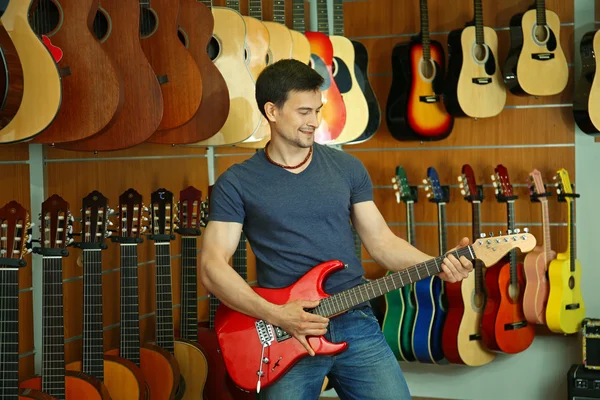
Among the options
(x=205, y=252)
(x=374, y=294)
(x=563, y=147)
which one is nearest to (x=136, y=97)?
(x=205, y=252)

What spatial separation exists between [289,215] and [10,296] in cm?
91

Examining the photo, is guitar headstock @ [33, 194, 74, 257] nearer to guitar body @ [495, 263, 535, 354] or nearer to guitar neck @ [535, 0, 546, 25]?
guitar body @ [495, 263, 535, 354]

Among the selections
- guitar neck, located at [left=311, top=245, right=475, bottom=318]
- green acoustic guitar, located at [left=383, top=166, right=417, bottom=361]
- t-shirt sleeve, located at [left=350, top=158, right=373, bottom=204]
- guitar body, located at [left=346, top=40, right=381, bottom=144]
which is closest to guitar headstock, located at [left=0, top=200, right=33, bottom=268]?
guitar neck, located at [left=311, top=245, right=475, bottom=318]

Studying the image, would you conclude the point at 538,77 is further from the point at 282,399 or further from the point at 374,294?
the point at 282,399

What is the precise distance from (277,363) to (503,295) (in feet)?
7.59

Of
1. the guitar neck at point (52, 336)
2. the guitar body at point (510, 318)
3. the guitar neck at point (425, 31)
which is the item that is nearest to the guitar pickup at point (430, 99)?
the guitar neck at point (425, 31)

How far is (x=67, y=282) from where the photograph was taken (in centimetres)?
335

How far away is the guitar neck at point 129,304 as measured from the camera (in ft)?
11.0

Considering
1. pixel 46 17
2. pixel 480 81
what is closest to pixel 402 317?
pixel 480 81

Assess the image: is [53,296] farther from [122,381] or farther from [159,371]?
[159,371]

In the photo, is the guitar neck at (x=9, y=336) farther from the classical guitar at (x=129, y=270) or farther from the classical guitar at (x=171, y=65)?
the classical guitar at (x=171, y=65)

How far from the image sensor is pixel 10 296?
2740 mm

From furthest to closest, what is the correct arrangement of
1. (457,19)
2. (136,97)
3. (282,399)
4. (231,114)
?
(457,19), (231,114), (136,97), (282,399)

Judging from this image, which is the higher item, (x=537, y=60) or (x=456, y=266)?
(x=537, y=60)
